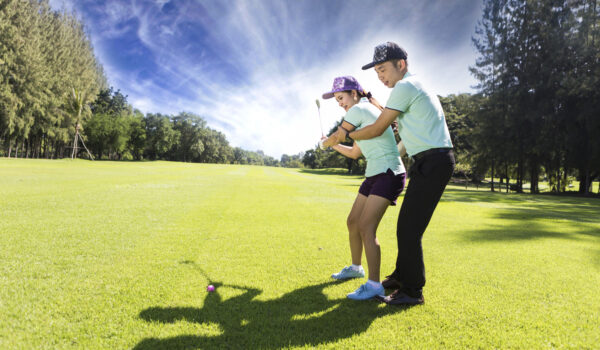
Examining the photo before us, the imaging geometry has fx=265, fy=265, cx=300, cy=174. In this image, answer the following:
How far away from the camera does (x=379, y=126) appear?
9.07 ft

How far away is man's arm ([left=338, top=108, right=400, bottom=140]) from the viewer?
2.71m

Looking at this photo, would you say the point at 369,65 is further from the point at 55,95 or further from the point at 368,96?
the point at 55,95

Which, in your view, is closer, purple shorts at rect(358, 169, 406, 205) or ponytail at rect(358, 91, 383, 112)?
purple shorts at rect(358, 169, 406, 205)

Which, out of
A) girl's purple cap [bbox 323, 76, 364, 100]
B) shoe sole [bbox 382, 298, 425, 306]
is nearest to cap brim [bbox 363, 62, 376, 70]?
girl's purple cap [bbox 323, 76, 364, 100]

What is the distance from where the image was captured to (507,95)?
84.7 feet

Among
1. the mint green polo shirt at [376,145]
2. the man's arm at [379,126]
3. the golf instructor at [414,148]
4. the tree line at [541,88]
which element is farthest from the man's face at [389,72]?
the tree line at [541,88]

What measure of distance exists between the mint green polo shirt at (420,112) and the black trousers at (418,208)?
0.15 m

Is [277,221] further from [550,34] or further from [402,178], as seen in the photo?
[550,34]

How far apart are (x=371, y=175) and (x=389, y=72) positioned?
118 centimetres

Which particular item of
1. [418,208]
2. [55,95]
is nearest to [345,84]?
[418,208]

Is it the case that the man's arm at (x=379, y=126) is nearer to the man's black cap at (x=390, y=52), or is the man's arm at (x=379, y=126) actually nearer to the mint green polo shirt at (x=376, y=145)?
the mint green polo shirt at (x=376, y=145)

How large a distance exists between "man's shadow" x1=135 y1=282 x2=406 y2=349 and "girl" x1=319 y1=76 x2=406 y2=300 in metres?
0.35

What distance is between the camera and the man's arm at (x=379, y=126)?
2705 mm

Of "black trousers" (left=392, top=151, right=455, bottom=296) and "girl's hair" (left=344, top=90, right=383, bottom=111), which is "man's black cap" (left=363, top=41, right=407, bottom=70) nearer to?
"girl's hair" (left=344, top=90, right=383, bottom=111)
